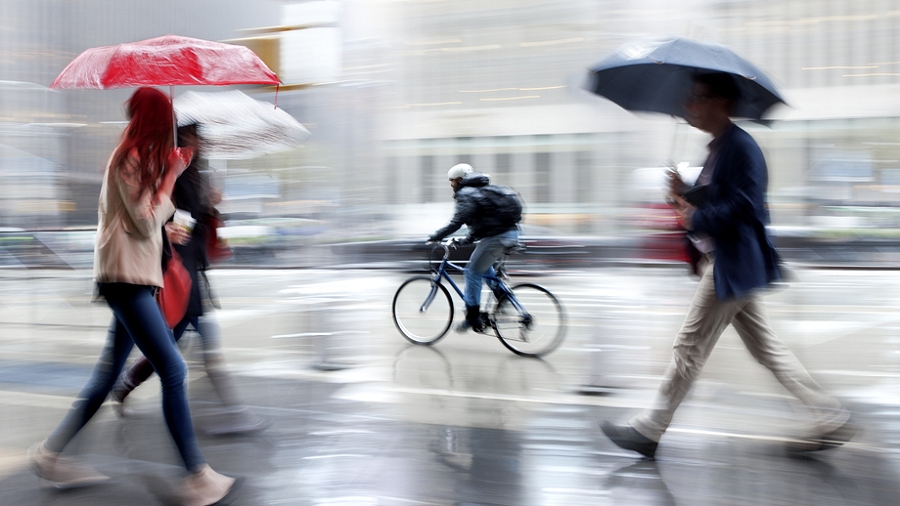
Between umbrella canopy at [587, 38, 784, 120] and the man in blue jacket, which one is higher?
umbrella canopy at [587, 38, 784, 120]

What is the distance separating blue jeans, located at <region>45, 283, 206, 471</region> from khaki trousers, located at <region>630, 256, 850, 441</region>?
220 centimetres

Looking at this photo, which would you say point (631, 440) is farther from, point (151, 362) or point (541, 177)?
point (541, 177)

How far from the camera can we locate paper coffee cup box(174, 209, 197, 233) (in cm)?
419

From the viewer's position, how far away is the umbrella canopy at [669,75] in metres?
3.51

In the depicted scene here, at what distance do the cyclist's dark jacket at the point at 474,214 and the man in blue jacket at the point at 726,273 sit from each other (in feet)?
8.81

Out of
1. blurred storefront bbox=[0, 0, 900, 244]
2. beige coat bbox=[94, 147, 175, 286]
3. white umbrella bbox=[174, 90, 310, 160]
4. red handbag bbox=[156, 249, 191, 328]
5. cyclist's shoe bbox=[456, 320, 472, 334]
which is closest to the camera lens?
beige coat bbox=[94, 147, 175, 286]

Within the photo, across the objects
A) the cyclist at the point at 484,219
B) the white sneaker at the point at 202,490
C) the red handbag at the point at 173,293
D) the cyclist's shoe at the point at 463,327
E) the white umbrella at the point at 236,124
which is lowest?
the white sneaker at the point at 202,490

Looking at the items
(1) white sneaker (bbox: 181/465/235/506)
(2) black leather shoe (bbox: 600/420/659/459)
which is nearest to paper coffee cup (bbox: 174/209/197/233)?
(1) white sneaker (bbox: 181/465/235/506)

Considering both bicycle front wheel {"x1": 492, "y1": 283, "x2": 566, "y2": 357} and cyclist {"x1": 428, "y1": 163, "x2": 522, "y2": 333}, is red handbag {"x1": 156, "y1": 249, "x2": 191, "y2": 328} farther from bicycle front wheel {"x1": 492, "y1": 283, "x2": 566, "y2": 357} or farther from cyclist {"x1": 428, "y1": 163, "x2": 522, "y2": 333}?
bicycle front wheel {"x1": 492, "y1": 283, "x2": 566, "y2": 357}

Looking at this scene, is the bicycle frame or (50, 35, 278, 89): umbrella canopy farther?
the bicycle frame

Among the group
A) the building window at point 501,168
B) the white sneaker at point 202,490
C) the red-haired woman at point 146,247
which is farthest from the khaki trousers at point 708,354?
the building window at point 501,168

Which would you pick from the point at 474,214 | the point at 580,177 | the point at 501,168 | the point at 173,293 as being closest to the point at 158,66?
the point at 173,293

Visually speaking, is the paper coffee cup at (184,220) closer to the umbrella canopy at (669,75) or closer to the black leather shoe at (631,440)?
the umbrella canopy at (669,75)

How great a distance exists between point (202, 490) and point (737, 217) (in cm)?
273
